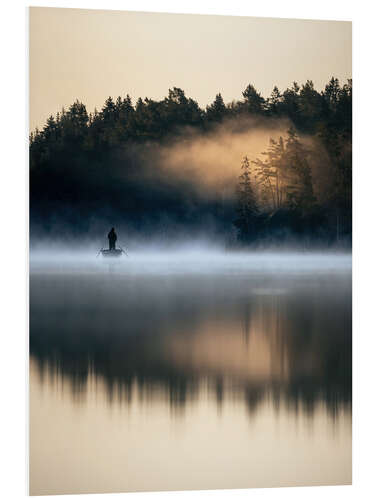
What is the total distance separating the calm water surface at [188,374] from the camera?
248 inches

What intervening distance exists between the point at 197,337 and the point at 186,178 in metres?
1.27

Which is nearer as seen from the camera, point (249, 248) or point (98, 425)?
point (98, 425)

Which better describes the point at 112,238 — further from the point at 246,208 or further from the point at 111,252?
the point at 246,208

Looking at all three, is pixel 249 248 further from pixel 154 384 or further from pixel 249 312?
pixel 154 384

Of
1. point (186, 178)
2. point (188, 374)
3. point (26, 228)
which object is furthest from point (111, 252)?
point (188, 374)

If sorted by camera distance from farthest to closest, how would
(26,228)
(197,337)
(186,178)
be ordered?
Result: (186,178) → (197,337) → (26,228)

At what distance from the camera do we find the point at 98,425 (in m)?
6.30

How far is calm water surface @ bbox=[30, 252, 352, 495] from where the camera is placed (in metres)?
6.29

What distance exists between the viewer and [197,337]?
6523mm

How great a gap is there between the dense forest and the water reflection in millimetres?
401

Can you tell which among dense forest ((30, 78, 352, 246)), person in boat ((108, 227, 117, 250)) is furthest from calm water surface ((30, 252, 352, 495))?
dense forest ((30, 78, 352, 246))

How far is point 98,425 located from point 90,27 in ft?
10.2

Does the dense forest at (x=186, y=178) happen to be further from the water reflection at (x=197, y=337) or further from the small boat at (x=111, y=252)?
the water reflection at (x=197, y=337)
